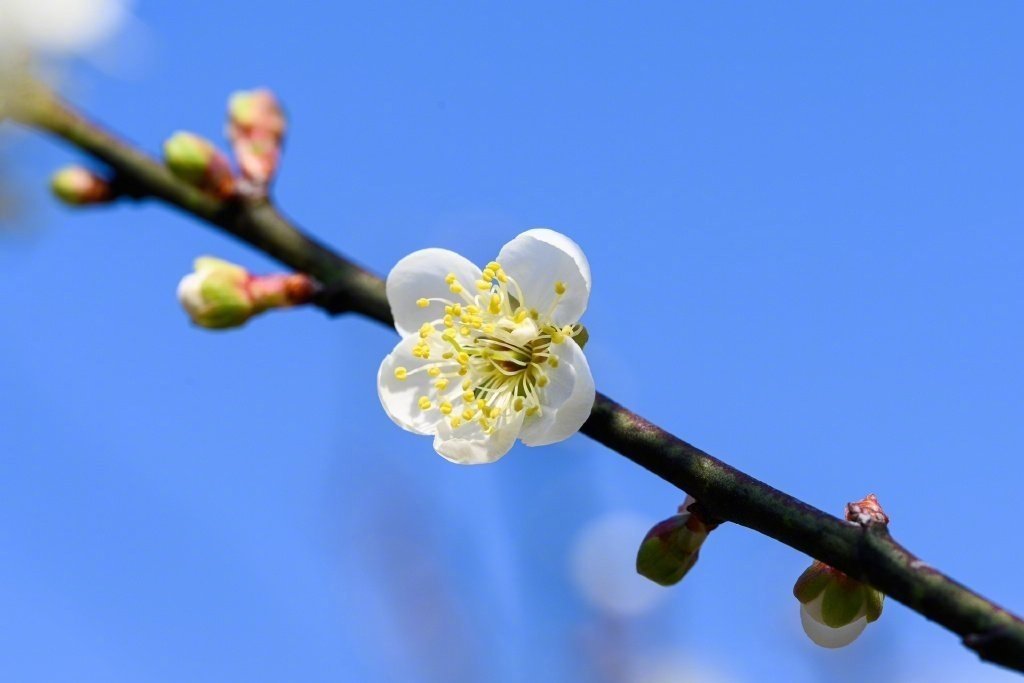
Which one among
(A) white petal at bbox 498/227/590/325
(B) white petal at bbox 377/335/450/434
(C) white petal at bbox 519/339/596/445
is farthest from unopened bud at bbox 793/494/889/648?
(B) white petal at bbox 377/335/450/434

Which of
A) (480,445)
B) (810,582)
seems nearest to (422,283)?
(480,445)

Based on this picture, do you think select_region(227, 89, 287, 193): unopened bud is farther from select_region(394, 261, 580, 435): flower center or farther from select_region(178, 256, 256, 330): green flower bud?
select_region(394, 261, 580, 435): flower center

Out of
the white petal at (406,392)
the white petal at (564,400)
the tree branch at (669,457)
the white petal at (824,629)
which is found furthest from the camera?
the white petal at (406,392)

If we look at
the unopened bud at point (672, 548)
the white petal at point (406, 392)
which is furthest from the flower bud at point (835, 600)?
the white petal at point (406, 392)

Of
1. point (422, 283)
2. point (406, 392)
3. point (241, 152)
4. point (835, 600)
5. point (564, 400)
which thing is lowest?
point (835, 600)

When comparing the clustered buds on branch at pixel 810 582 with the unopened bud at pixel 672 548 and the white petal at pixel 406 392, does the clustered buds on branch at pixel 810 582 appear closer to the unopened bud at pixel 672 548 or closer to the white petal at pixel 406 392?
the unopened bud at pixel 672 548

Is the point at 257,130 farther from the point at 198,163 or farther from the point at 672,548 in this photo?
the point at 672,548

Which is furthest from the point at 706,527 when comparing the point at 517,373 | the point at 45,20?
the point at 45,20
